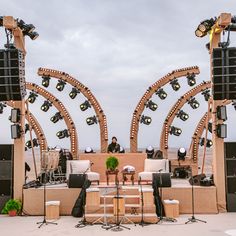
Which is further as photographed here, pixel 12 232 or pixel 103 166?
pixel 103 166

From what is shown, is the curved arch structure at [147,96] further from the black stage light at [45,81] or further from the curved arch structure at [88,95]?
the black stage light at [45,81]

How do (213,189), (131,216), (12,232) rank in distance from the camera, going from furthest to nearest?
1. (213,189)
2. (131,216)
3. (12,232)

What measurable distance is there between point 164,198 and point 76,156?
6.87 meters

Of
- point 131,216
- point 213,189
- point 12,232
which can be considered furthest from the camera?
point 213,189

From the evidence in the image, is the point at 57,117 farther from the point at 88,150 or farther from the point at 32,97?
the point at 88,150

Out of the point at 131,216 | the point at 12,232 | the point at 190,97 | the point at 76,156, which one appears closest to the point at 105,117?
the point at 76,156

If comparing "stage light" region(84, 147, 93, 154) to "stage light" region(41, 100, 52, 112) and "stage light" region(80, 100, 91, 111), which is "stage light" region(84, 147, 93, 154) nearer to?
"stage light" region(80, 100, 91, 111)

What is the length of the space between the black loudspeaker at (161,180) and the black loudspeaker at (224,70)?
2.80 m

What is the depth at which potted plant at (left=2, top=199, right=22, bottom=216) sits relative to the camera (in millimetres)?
11516

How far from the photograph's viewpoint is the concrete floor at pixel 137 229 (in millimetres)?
9125

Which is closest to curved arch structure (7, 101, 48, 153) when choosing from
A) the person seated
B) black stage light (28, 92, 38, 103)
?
black stage light (28, 92, 38, 103)

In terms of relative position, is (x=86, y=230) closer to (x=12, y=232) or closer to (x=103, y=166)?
(x=12, y=232)

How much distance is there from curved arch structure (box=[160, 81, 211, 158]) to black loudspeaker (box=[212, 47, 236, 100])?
24.8 feet

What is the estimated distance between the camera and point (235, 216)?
1101 cm
